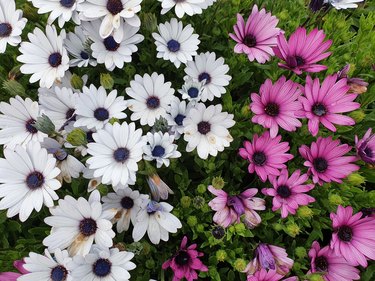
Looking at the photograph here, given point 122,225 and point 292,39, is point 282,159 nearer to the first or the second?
point 292,39

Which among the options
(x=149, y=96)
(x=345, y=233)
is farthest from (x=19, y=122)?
(x=345, y=233)

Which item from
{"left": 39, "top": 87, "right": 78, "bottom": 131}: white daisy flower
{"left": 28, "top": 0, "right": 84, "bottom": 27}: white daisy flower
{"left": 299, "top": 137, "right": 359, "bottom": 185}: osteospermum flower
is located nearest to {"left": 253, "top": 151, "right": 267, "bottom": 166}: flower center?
{"left": 299, "top": 137, "right": 359, "bottom": 185}: osteospermum flower

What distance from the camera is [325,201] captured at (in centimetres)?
146

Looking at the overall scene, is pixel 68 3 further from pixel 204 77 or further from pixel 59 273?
pixel 59 273

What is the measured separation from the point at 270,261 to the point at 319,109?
0.49 metres

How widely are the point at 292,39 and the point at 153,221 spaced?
0.72 metres

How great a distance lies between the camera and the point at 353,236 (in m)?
1.35

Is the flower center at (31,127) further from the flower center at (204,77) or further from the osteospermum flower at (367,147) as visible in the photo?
the osteospermum flower at (367,147)

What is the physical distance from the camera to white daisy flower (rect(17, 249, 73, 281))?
1.17 m

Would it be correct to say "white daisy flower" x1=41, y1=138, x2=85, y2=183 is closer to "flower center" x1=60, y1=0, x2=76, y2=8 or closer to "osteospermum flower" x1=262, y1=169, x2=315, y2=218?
"flower center" x1=60, y1=0, x2=76, y2=8

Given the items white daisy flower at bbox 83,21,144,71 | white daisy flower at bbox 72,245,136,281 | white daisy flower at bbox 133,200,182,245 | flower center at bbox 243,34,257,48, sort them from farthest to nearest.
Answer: flower center at bbox 243,34,257,48 → white daisy flower at bbox 83,21,144,71 → white daisy flower at bbox 133,200,182,245 → white daisy flower at bbox 72,245,136,281

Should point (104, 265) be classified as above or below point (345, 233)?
below

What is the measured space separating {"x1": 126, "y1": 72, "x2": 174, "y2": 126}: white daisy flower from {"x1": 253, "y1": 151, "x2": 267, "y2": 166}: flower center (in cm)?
32

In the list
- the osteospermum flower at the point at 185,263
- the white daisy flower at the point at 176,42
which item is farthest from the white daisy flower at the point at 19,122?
the osteospermum flower at the point at 185,263
